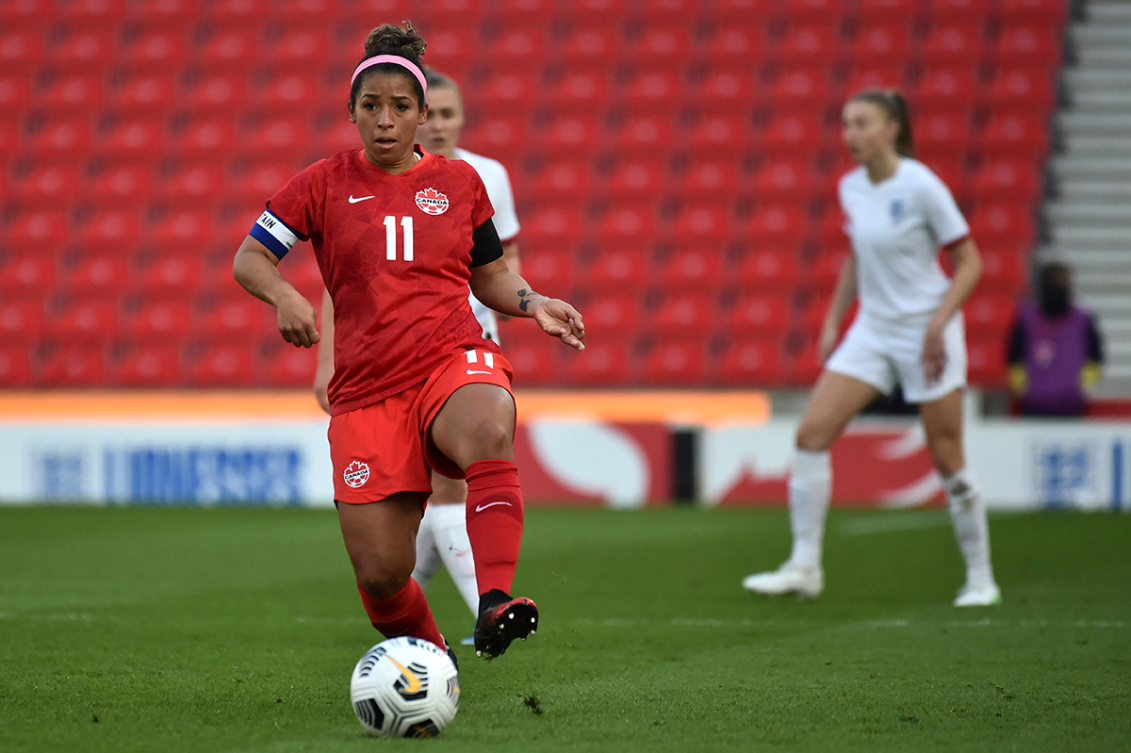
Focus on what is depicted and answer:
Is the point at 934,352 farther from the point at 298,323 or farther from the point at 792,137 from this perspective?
the point at 792,137

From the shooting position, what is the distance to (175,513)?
34.4ft

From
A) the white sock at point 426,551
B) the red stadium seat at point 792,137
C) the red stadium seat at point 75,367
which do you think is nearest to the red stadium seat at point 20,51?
the red stadium seat at point 75,367

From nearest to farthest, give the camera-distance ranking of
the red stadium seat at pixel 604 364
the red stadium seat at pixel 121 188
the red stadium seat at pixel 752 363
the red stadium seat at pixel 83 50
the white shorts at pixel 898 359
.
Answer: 1. the white shorts at pixel 898 359
2. the red stadium seat at pixel 752 363
3. the red stadium seat at pixel 604 364
4. the red stadium seat at pixel 121 188
5. the red stadium seat at pixel 83 50

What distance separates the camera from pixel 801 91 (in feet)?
47.3

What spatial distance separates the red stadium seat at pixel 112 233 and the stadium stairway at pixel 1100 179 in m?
9.15

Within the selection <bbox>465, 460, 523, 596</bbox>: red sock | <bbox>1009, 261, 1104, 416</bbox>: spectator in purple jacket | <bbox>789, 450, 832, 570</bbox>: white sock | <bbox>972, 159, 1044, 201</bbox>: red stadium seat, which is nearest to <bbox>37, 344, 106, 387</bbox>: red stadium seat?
<bbox>1009, 261, 1104, 416</bbox>: spectator in purple jacket

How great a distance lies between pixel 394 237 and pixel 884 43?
12.0m

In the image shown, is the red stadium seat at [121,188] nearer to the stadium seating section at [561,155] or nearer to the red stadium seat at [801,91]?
the stadium seating section at [561,155]

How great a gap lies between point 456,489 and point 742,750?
197 centimetres

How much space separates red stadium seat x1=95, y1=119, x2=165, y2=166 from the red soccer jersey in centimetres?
1201

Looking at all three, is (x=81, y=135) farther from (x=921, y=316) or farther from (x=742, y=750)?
(x=742, y=750)

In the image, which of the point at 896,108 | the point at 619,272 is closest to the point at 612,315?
the point at 619,272

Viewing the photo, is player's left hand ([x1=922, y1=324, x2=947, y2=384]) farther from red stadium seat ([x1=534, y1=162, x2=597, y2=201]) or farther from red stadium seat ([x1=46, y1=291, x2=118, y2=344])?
red stadium seat ([x1=46, y1=291, x2=118, y2=344])

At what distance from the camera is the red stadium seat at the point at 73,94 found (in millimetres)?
15320
